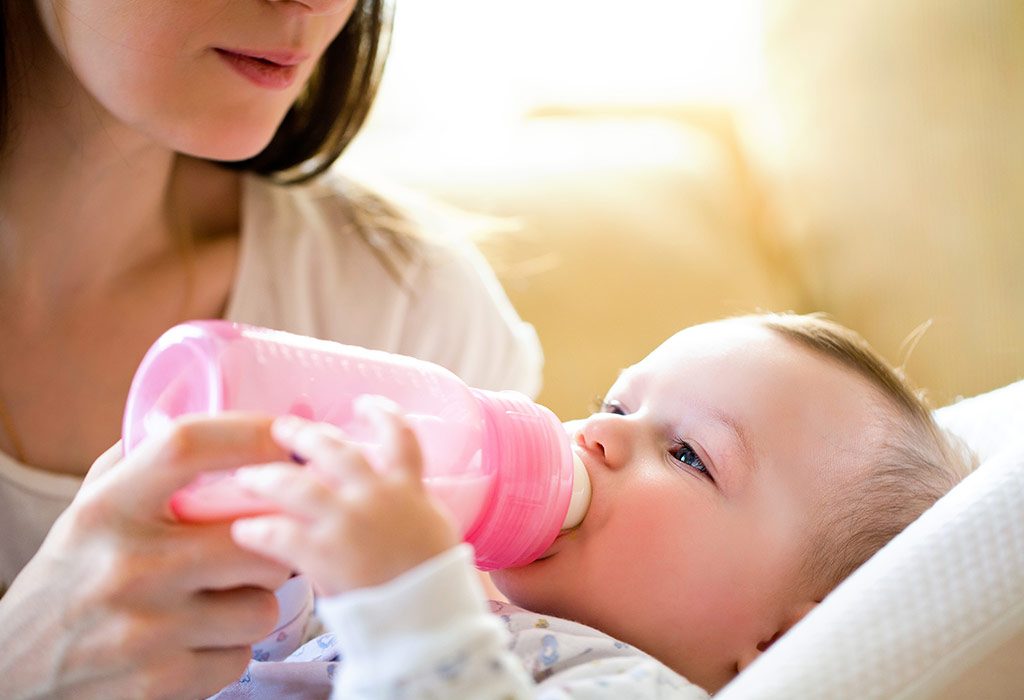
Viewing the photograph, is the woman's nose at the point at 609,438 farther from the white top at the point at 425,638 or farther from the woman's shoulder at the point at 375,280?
the woman's shoulder at the point at 375,280

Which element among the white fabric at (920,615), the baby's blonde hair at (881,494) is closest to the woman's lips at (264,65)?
the baby's blonde hair at (881,494)

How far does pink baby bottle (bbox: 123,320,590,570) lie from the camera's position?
0.71 m

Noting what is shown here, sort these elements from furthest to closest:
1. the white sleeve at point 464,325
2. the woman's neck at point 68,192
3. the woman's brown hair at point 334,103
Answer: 1. the white sleeve at point 464,325
2. the woman's brown hair at point 334,103
3. the woman's neck at point 68,192

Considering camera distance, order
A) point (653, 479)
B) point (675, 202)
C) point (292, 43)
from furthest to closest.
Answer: point (675, 202)
point (292, 43)
point (653, 479)

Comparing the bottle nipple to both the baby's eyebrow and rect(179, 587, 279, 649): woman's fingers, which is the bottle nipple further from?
rect(179, 587, 279, 649): woman's fingers

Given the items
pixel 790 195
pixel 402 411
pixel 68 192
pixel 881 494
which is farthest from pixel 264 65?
pixel 790 195

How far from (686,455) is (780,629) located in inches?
6.3

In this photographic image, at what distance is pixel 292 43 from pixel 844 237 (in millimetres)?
1046

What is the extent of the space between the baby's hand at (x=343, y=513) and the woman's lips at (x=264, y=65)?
18.8 inches

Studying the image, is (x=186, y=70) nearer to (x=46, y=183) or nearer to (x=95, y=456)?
(x=46, y=183)

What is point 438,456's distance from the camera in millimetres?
792

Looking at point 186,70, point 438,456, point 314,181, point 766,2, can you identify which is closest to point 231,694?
point 438,456

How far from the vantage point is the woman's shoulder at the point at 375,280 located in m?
1.31

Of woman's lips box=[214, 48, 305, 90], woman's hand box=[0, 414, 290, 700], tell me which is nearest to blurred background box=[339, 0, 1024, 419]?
woman's lips box=[214, 48, 305, 90]
